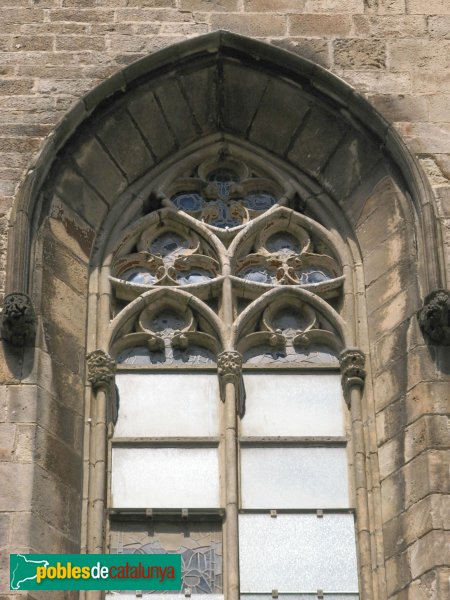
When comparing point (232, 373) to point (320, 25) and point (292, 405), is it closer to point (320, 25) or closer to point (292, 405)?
point (292, 405)

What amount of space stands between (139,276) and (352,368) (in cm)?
174

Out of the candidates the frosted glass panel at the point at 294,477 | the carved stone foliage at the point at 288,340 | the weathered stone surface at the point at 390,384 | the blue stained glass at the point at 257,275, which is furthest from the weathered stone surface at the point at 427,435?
the blue stained glass at the point at 257,275

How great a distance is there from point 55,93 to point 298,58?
5.78ft

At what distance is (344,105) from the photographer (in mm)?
13758

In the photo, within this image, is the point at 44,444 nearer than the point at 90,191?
Yes

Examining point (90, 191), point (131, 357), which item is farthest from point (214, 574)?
point (90, 191)

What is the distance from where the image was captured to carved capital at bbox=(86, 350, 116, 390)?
41.6 ft

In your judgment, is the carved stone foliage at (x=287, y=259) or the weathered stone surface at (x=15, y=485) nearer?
the weathered stone surface at (x=15, y=485)

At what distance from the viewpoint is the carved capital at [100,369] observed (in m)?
12.7

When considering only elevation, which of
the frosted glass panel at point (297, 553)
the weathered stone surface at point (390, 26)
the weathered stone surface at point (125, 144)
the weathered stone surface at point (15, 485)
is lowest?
the frosted glass panel at point (297, 553)

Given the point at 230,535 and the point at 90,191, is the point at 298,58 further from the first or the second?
the point at 230,535

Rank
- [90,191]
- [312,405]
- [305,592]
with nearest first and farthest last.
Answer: [305,592], [312,405], [90,191]

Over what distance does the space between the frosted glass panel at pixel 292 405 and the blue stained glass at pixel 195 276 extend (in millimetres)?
903

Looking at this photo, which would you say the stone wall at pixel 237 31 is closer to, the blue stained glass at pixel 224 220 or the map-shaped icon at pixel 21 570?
the blue stained glass at pixel 224 220
